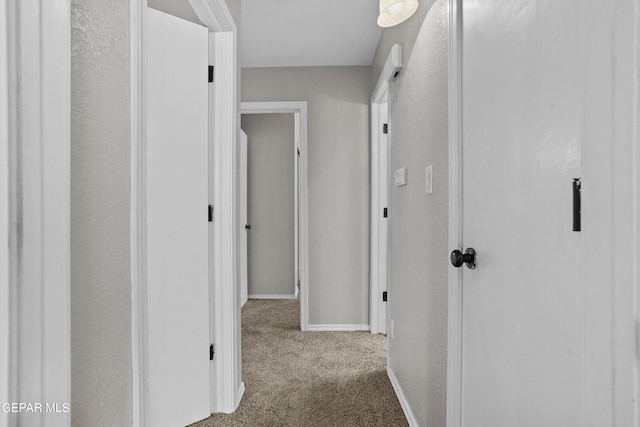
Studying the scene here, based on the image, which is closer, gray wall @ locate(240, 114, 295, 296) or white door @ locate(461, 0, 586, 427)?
white door @ locate(461, 0, 586, 427)

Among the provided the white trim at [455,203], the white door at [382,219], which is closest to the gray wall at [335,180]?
the white door at [382,219]

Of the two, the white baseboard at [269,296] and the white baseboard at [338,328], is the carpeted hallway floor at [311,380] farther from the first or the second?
the white baseboard at [269,296]

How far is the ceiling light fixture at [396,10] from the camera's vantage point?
4.72ft

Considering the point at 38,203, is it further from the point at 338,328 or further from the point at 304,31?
the point at 338,328

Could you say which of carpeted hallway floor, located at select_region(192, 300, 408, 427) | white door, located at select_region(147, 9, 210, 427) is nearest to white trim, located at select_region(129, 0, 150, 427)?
white door, located at select_region(147, 9, 210, 427)

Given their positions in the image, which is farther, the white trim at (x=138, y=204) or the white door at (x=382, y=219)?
the white door at (x=382, y=219)

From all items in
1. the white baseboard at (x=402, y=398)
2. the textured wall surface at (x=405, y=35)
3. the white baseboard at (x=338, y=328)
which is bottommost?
the white baseboard at (x=338, y=328)

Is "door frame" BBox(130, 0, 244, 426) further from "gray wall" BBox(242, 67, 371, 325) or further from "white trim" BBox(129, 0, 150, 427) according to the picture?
"gray wall" BBox(242, 67, 371, 325)

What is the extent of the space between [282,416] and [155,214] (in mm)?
1219

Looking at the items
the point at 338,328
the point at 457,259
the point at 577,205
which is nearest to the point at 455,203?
the point at 457,259

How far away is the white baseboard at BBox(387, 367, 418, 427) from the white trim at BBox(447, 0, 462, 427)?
2.04ft

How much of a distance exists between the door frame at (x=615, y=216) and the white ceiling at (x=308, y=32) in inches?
84.6

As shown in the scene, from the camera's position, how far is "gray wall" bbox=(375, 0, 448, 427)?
1.35 meters

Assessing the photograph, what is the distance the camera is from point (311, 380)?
228cm
